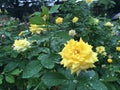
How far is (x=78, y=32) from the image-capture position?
11.1 ft

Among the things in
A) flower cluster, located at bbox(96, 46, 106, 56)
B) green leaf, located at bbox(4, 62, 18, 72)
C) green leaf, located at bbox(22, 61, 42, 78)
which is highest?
green leaf, located at bbox(22, 61, 42, 78)

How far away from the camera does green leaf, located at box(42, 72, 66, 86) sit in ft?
5.72

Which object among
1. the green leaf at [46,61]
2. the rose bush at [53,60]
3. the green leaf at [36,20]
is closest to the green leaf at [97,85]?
the rose bush at [53,60]

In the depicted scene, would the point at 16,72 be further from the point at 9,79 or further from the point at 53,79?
the point at 53,79

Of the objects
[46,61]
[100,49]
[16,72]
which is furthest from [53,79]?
[100,49]

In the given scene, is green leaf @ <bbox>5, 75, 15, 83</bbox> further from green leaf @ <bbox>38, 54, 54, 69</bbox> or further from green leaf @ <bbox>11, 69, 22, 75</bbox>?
A: green leaf @ <bbox>38, 54, 54, 69</bbox>

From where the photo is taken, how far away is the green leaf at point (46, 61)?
6.25ft

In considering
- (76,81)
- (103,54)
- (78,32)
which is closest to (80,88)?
(76,81)

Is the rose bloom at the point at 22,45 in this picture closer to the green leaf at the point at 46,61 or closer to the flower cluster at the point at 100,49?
the green leaf at the point at 46,61

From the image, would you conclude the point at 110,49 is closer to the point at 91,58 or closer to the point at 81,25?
the point at 81,25

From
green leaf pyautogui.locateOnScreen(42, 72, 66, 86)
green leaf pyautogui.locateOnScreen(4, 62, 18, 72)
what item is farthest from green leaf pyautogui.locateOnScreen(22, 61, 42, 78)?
green leaf pyautogui.locateOnScreen(4, 62, 18, 72)

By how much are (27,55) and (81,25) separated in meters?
1.34

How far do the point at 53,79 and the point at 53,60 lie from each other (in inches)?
7.8

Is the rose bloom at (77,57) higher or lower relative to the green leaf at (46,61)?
higher
